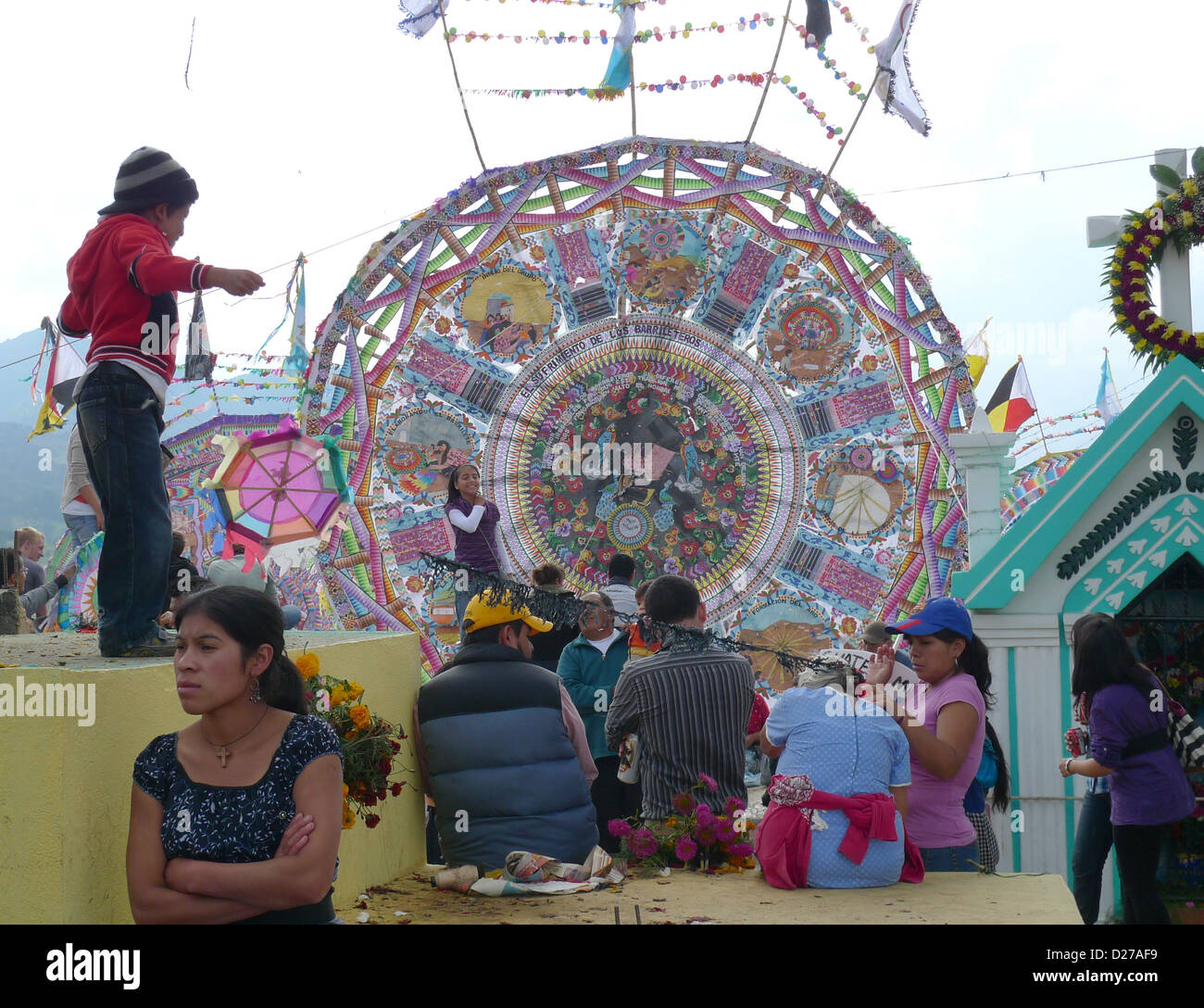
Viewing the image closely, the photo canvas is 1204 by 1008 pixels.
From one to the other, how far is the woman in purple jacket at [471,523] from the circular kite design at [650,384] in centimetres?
175

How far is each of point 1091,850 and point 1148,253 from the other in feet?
13.0

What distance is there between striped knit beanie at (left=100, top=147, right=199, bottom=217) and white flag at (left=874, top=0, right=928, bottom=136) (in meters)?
7.78

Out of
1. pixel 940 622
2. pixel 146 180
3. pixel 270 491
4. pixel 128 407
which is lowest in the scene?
pixel 940 622

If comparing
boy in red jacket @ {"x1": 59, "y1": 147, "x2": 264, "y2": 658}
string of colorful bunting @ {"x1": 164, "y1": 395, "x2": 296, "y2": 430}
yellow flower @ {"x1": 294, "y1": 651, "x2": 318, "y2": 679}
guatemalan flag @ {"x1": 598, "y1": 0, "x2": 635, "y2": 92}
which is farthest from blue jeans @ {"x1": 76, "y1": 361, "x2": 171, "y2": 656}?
string of colorful bunting @ {"x1": 164, "y1": 395, "x2": 296, "y2": 430}

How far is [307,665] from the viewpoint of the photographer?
423cm

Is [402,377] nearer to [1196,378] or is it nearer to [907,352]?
[907,352]

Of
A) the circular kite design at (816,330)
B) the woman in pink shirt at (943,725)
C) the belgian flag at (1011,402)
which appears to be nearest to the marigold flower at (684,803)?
the woman in pink shirt at (943,725)

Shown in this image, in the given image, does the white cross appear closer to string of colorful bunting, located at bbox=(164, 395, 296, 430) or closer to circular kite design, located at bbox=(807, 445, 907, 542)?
circular kite design, located at bbox=(807, 445, 907, 542)

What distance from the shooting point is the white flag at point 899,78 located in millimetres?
10469

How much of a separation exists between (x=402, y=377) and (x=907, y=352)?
4717mm

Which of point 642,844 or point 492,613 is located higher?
point 492,613

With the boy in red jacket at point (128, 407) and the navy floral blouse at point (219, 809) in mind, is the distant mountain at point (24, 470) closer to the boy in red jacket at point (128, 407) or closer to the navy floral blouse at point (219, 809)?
the boy in red jacket at point (128, 407)

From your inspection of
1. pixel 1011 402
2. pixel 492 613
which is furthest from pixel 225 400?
pixel 492 613

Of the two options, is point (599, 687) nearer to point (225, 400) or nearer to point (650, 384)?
point (650, 384)
